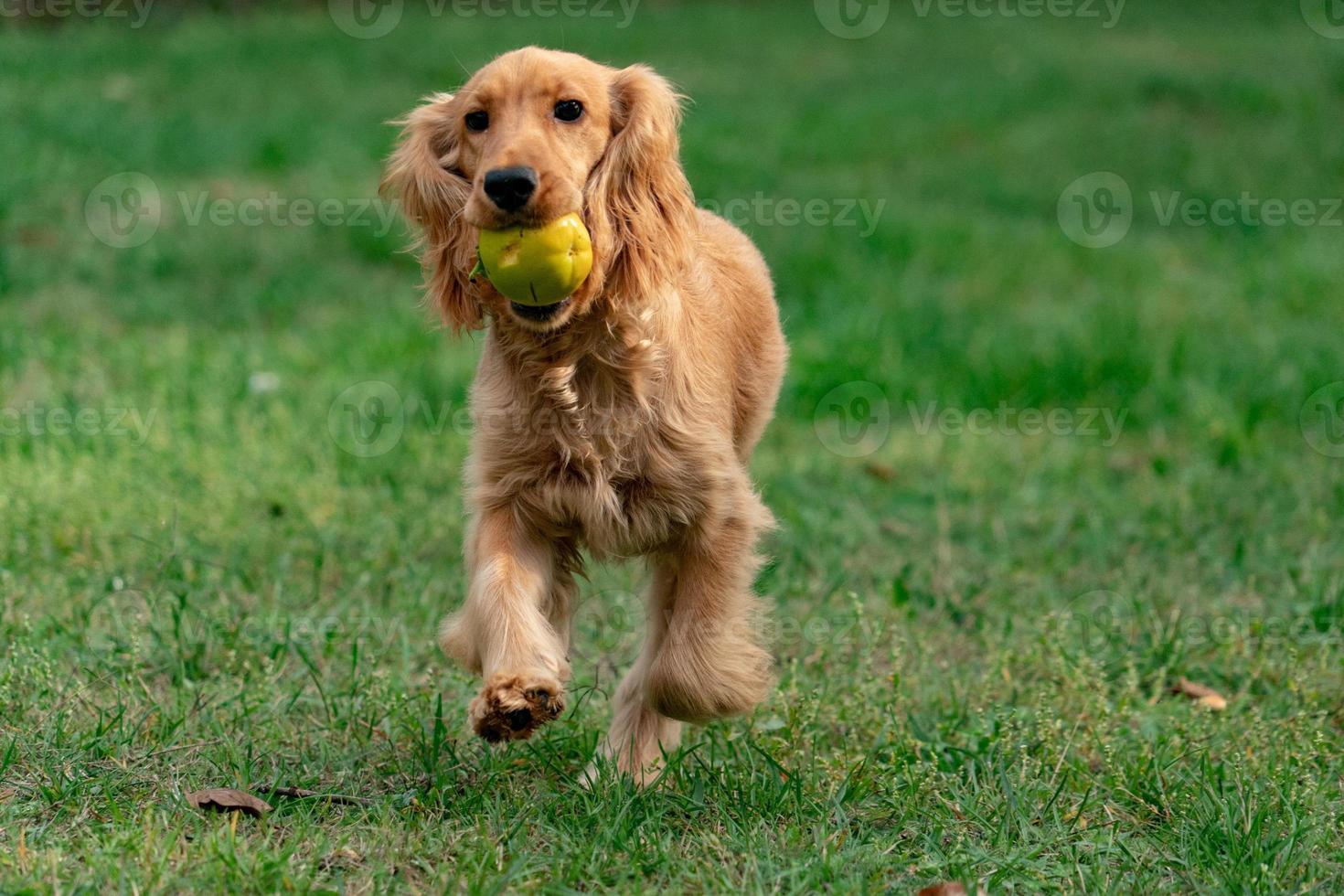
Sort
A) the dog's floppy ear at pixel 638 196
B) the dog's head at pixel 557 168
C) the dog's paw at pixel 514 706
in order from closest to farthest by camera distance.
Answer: the dog's paw at pixel 514 706
the dog's head at pixel 557 168
the dog's floppy ear at pixel 638 196

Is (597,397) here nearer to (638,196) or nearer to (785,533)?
(638,196)

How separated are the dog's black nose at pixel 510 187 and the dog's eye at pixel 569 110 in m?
0.35

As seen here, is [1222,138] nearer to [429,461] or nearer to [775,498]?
[775,498]

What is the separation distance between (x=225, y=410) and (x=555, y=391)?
3.07 metres

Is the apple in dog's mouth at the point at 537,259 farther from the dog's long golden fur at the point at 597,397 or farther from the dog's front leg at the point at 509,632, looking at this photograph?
the dog's front leg at the point at 509,632

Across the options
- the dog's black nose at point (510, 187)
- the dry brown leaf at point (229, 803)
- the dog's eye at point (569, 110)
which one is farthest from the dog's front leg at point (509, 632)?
the dog's eye at point (569, 110)

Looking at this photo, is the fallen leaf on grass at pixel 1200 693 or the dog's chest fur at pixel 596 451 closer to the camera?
the dog's chest fur at pixel 596 451

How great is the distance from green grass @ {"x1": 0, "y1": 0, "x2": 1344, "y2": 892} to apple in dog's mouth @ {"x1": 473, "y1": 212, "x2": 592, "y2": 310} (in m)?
1.09

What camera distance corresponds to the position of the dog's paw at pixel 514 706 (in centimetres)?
295

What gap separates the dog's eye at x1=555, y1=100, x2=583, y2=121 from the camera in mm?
3354

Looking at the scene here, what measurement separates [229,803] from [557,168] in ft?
5.05

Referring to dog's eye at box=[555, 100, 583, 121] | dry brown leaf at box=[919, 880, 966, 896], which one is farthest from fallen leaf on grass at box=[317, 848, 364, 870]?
dog's eye at box=[555, 100, 583, 121]

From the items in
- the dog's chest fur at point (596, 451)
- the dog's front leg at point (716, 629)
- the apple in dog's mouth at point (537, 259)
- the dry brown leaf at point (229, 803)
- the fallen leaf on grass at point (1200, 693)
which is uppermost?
the apple in dog's mouth at point (537, 259)

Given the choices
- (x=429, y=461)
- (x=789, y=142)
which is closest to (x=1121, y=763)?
(x=429, y=461)
